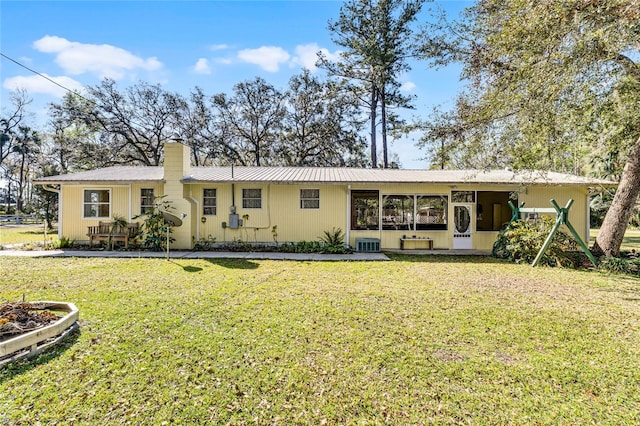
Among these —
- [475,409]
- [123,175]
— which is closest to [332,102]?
[123,175]

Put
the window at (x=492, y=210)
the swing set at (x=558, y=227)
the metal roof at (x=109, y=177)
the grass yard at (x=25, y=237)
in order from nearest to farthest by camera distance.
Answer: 1. the swing set at (x=558, y=227)
2. the metal roof at (x=109, y=177)
3. the window at (x=492, y=210)
4. the grass yard at (x=25, y=237)

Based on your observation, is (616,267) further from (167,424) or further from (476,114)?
(167,424)

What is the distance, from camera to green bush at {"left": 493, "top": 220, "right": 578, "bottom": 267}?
900 cm

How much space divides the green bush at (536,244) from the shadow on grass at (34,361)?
10.6m

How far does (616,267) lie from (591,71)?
5.53 metres

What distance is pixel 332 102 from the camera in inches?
867

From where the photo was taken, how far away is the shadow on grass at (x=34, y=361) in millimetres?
3082

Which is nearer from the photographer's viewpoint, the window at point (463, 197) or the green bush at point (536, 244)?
the green bush at point (536, 244)

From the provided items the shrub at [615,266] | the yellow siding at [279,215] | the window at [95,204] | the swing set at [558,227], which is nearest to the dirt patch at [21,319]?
the yellow siding at [279,215]

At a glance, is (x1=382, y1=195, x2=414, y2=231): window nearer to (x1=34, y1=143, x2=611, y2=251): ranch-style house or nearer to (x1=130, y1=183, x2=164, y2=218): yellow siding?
(x1=34, y1=143, x2=611, y2=251): ranch-style house

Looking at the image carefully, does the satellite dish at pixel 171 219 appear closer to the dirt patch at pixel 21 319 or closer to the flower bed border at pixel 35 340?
the dirt patch at pixel 21 319

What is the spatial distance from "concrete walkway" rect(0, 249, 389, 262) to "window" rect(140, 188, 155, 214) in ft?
6.10

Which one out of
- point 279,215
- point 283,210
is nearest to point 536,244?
point 283,210

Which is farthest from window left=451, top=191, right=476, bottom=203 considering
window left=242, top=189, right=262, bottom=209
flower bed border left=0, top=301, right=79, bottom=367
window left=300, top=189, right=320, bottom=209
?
flower bed border left=0, top=301, right=79, bottom=367
